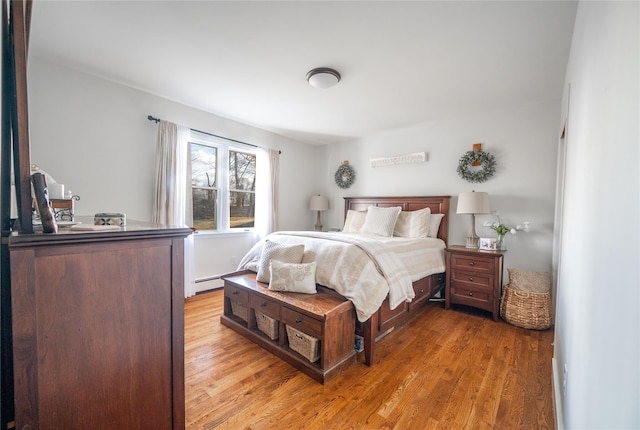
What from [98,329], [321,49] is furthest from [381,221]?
[98,329]

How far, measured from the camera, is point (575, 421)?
97cm

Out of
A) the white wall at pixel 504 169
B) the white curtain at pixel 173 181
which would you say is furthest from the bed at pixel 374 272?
the white curtain at pixel 173 181

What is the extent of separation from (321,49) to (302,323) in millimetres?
2127

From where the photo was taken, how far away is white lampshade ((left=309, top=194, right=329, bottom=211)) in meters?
4.86

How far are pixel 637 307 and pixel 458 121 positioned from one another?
12.1 ft

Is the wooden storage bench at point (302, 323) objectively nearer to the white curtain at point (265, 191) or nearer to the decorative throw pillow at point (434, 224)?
the white curtain at point (265, 191)

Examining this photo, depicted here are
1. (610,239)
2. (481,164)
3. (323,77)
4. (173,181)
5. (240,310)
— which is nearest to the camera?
(610,239)

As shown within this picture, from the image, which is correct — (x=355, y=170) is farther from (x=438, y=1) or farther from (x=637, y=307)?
(x=637, y=307)

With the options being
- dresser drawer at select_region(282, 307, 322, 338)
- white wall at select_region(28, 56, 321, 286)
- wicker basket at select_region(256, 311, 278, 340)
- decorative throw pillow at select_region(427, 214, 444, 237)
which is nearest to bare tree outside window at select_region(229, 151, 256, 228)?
white wall at select_region(28, 56, 321, 286)

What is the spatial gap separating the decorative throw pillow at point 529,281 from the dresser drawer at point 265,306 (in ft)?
8.25

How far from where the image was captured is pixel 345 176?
4.83 metres

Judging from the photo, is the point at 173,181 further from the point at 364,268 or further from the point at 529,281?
the point at 529,281

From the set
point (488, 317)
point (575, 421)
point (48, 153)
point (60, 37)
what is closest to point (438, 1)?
point (575, 421)

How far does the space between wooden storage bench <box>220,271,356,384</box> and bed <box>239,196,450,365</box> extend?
0.38ft
